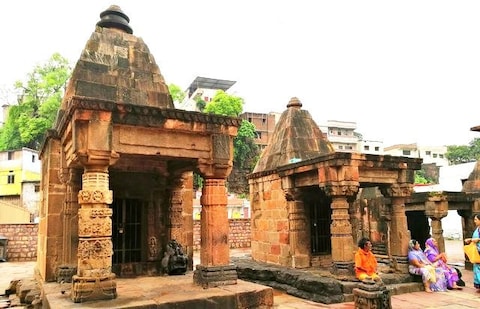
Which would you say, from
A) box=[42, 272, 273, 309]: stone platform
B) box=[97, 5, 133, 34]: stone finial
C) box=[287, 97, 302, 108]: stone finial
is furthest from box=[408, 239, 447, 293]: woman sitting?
box=[97, 5, 133, 34]: stone finial

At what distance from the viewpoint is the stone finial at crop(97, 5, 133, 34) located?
9.14 meters

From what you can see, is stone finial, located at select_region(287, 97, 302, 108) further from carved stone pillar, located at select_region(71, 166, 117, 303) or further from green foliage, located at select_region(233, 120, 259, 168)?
green foliage, located at select_region(233, 120, 259, 168)

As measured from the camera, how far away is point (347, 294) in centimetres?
768

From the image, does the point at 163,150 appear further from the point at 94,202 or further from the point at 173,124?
the point at 94,202

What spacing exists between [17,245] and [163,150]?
15758mm

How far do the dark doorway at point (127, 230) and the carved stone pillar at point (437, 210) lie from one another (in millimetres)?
8673

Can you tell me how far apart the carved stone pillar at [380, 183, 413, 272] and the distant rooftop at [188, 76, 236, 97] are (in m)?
44.6

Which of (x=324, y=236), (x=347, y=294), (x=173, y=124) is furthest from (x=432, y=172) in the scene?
(x=173, y=124)

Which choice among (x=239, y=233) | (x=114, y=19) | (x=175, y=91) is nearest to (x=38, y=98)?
(x=175, y=91)

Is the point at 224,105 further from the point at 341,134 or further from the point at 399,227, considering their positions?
the point at 399,227

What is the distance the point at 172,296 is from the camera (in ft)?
18.8

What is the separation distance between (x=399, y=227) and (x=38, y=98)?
121 ft

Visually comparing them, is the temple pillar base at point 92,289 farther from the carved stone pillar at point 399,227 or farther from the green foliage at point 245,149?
the green foliage at point 245,149

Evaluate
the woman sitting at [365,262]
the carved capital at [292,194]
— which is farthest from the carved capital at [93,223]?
the carved capital at [292,194]
